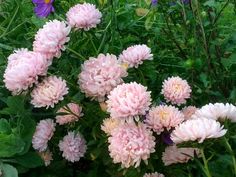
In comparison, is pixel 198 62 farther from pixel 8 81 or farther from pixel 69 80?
pixel 8 81

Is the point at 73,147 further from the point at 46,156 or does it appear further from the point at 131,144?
the point at 131,144

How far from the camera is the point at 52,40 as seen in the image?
161cm

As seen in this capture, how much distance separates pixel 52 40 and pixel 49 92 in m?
0.14

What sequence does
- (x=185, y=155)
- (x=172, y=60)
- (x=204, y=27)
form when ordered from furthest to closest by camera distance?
(x=172, y=60) < (x=204, y=27) < (x=185, y=155)

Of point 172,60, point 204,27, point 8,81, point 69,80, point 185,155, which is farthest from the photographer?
point 172,60

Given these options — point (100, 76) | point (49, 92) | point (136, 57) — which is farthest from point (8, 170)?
point (136, 57)

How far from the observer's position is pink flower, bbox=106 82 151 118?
1.43 meters

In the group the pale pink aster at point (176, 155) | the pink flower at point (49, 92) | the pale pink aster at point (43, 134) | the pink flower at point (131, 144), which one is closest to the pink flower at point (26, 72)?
the pink flower at point (49, 92)

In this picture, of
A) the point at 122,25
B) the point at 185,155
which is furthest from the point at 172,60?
the point at 185,155

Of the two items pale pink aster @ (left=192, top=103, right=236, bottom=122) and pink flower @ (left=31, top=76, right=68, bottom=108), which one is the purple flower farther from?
pale pink aster @ (left=192, top=103, right=236, bottom=122)

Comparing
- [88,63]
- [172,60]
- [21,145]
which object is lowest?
[172,60]

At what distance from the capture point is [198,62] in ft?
5.96

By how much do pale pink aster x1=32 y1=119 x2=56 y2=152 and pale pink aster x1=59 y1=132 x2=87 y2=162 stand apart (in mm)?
41

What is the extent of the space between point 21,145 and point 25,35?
0.70 meters
